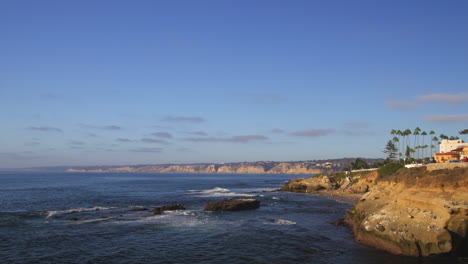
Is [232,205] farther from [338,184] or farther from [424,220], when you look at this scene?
[338,184]

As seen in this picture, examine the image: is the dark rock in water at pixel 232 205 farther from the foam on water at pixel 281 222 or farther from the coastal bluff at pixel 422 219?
the coastal bluff at pixel 422 219

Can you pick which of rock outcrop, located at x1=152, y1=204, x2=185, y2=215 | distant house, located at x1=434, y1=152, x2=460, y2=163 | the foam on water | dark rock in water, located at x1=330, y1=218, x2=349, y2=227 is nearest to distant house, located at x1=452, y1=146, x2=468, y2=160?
distant house, located at x1=434, y1=152, x2=460, y2=163

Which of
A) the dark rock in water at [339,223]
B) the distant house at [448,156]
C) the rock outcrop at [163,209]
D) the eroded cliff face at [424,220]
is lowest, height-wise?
the rock outcrop at [163,209]

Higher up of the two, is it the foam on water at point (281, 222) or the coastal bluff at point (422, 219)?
the coastal bluff at point (422, 219)

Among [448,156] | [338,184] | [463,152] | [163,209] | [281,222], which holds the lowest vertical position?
[163,209]

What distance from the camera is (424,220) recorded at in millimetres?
25984

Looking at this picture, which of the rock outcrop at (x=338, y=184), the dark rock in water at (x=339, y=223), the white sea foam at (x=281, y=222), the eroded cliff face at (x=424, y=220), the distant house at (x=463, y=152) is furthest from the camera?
the rock outcrop at (x=338, y=184)

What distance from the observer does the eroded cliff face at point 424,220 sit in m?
24.6

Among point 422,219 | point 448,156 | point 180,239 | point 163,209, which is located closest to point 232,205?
point 163,209

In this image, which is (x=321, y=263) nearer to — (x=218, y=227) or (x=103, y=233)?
(x=218, y=227)

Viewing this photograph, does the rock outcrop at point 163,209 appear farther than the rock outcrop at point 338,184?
No

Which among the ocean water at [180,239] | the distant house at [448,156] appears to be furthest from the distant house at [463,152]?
the ocean water at [180,239]

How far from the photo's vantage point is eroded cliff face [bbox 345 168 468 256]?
969 inches

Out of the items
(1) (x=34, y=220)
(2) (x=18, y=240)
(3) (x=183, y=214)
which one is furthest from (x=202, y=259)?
(1) (x=34, y=220)
